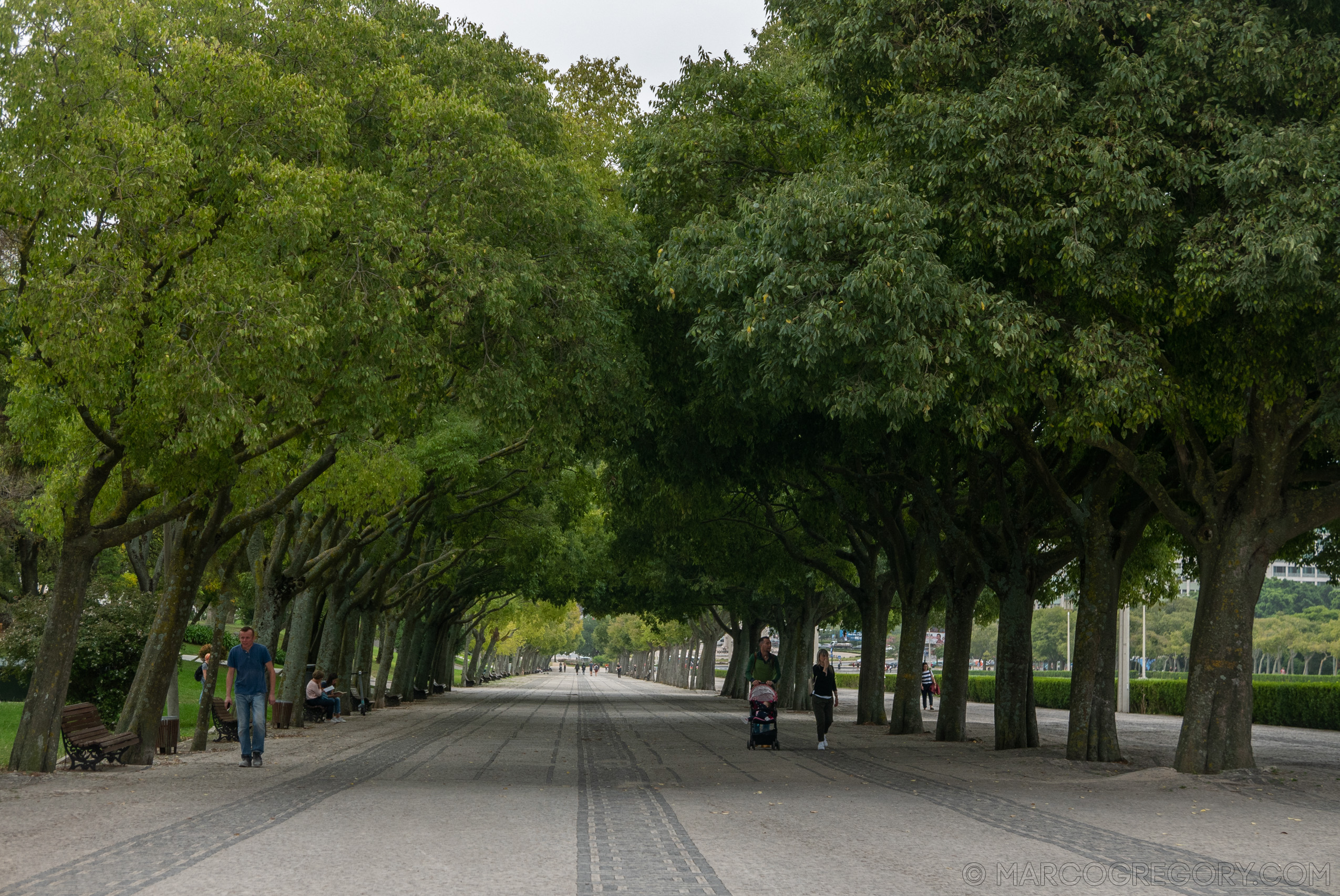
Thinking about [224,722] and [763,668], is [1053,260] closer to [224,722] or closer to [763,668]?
[763,668]

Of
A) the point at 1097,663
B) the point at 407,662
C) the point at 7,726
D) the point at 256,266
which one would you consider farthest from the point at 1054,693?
the point at 256,266

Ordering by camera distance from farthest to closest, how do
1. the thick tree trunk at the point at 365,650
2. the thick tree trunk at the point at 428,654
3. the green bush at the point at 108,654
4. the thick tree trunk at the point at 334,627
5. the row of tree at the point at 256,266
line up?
the thick tree trunk at the point at 428,654
the thick tree trunk at the point at 365,650
the thick tree trunk at the point at 334,627
the green bush at the point at 108,654
the row of tree at the point at 256,266

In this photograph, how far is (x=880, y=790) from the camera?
13.3 m

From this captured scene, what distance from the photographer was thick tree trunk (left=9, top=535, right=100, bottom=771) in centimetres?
1313

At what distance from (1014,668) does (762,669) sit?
14.8 ft

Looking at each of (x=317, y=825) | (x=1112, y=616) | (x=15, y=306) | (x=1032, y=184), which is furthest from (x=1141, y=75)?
(x=15, y=306)

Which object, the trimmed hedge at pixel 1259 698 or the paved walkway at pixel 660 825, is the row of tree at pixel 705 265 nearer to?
the paved walkway at pixel 660 825

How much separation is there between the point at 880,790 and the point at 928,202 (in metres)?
6.70

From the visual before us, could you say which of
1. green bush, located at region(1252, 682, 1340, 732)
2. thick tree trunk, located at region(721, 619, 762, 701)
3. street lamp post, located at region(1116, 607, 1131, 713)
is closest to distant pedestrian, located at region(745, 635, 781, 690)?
green bush, located at region(1252, 682, 1340, 732)

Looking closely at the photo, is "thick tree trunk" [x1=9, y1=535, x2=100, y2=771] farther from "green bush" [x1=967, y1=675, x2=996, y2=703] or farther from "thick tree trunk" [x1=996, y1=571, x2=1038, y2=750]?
"green bush" [x1=967, y1=675, x2=996, y2=703]

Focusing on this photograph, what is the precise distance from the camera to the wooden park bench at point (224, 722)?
62.0 ft

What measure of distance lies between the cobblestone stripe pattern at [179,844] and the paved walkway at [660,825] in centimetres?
3

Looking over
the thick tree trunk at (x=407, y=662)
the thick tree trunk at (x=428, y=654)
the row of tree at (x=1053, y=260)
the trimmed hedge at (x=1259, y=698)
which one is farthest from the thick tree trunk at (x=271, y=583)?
the thick tree trunk at (x=428, y=654)

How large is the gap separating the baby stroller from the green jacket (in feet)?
0.75
